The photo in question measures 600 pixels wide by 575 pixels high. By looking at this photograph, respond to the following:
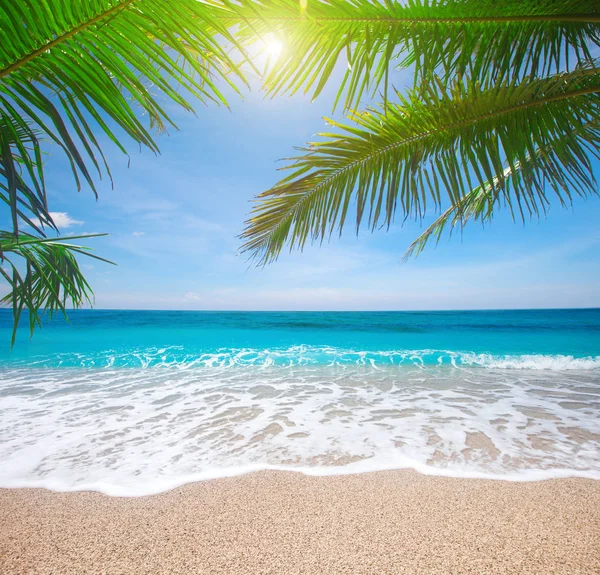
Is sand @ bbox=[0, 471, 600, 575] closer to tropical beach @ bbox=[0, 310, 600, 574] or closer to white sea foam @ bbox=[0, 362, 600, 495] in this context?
tropical beach @ bbox=[0, 310, 600, 574]

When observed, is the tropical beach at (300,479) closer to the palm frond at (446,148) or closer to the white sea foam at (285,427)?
the white sea foam at (285,427)

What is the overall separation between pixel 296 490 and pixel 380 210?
1932 millimetres

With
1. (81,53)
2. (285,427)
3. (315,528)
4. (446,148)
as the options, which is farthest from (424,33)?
(285,427)

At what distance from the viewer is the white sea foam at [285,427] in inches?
103

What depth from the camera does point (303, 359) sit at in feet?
30.7

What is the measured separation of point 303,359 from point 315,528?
7.61 metres

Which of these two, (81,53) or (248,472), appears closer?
(81,53)

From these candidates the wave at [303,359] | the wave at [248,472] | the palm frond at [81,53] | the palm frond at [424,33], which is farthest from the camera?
the wave at [303,359]

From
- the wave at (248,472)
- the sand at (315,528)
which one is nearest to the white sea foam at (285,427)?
the wave at (248,472)

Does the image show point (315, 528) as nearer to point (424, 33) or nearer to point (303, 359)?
point (424, 33)

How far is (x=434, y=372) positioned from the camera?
7281 millimetres

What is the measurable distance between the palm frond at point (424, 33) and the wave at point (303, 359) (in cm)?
729

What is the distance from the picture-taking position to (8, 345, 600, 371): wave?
8.41 m

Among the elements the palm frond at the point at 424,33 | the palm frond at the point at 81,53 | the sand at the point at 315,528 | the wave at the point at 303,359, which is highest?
the palm frond at the point at 424,33
